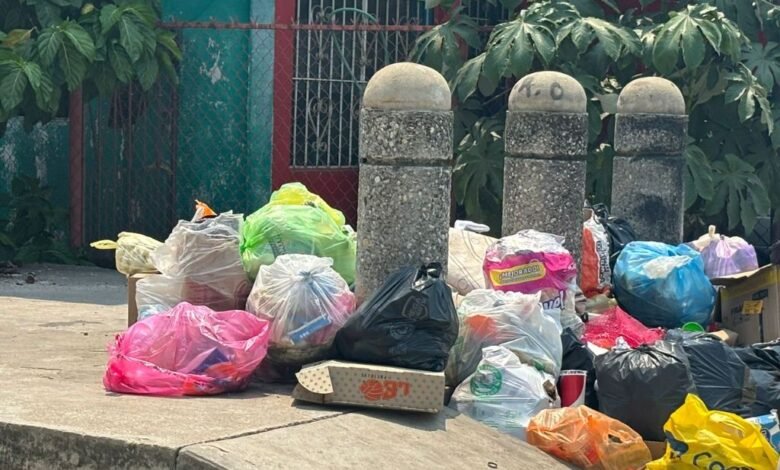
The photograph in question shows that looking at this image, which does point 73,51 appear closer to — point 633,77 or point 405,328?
point 633,77

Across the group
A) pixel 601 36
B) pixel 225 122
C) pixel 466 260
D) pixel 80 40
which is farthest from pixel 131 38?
pixel 466 260

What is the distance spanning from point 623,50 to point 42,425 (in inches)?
239

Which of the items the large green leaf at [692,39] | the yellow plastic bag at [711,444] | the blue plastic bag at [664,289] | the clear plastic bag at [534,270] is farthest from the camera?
the large green leaf at [692,39]

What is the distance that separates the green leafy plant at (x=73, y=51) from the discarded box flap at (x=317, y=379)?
448 cm

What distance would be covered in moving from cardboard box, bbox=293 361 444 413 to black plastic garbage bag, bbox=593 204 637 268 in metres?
2.51

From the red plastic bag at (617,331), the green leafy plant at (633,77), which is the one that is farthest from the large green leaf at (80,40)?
the red plastic bag at (617,331)

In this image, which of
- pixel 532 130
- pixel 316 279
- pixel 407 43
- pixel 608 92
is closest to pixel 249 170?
pixel 407 43

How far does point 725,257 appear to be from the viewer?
770cm

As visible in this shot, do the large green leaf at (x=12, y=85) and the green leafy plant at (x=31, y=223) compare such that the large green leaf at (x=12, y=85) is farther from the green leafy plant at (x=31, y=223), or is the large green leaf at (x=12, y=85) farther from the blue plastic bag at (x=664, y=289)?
the blue plastic bag at (x=664, y=289)

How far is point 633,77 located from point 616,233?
2714 mm

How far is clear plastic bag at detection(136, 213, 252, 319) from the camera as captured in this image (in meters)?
5.98

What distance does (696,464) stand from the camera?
16.4 ft

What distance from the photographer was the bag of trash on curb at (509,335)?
5.70 metres

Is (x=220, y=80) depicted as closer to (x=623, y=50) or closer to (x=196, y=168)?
(x=196, y=168)
